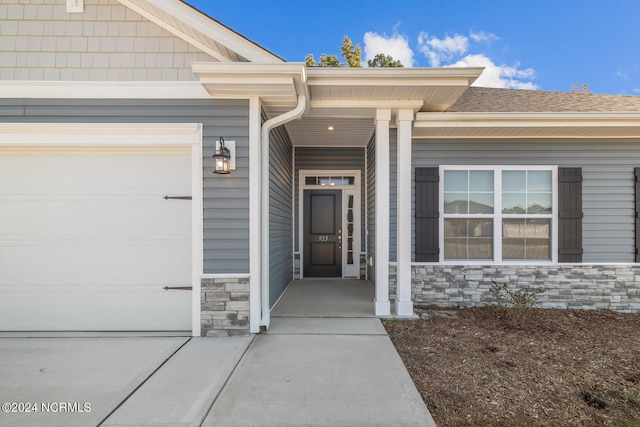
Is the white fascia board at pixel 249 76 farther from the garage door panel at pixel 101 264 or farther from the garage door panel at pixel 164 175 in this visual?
the garage door panel at pixel 101 264

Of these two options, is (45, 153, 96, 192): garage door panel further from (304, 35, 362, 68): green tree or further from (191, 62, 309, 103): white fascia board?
(304, 35, 362, 68): green tree

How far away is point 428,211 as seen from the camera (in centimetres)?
430

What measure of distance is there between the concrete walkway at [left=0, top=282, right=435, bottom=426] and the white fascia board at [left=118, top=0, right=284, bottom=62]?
A: 2905mm

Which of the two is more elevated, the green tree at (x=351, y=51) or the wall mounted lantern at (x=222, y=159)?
the green tree at (x=351, y=51)

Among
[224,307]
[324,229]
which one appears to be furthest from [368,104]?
[324,229]

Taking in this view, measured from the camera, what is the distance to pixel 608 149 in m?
4.32

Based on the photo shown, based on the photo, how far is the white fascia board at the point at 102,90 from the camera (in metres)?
3.18

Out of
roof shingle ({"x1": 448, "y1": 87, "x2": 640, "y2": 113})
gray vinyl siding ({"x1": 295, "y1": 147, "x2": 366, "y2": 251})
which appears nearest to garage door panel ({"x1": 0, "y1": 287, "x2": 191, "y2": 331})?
gray vinyl siding ({"x1": 295, "y1": 147, "x2": 366, "y2": 251})

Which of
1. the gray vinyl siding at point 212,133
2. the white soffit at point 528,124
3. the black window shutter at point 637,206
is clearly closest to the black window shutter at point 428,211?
the white soffit at point 528,124

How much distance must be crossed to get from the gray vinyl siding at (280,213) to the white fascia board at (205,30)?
98 cm

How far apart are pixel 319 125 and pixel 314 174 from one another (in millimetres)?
1544

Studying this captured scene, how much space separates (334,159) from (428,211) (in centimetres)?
226

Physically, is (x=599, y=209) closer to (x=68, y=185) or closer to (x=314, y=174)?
(x=314, y=174)

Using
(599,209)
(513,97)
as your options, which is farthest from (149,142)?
(599,209)
